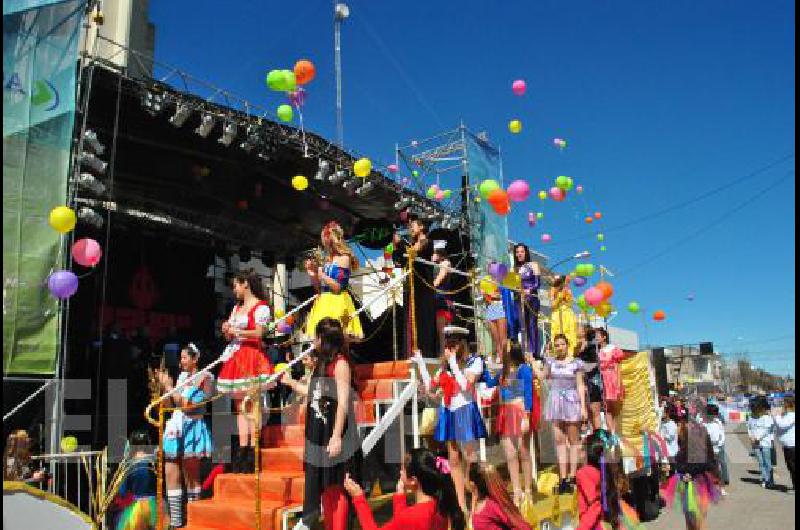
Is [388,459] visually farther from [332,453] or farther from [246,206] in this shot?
[246,206]

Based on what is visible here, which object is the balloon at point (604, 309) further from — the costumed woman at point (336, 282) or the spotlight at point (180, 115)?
the spotlight at point (180, 115)

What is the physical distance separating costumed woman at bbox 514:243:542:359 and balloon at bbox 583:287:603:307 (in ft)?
6.62

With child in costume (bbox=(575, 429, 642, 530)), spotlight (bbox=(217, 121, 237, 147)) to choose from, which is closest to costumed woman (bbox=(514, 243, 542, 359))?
child in costume (bbox=(575, 429, 642, 530))

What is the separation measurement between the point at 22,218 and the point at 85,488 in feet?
12.6

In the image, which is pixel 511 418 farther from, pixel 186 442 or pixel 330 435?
pixel 186 442

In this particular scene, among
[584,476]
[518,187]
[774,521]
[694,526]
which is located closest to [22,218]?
[518,187]

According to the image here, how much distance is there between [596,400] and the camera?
786 cm

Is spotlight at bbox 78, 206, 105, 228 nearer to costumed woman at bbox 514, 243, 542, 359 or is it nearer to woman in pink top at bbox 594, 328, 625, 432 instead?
costumed woman at bbox 514, 243, 542, 359

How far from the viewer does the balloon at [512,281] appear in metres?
6.84

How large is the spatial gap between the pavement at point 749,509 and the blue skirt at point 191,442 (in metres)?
5.99

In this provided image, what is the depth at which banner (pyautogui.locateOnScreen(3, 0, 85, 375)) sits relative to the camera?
23.3 ft

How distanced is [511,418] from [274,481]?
2580 millimetres

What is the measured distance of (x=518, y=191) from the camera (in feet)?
25.5

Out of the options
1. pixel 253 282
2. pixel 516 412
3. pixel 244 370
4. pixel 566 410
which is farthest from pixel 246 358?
pixel 566 410
